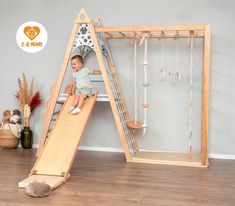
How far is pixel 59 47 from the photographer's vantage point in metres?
5.20

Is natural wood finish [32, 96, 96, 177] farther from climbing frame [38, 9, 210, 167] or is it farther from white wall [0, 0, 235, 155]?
white wall [0, 0, 235, 155]

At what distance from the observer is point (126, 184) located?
3471 millimetres

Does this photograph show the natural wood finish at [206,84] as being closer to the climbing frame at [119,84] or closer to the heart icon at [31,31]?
the climbing frame at [119,84]

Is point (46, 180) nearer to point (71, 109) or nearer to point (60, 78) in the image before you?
point (71, 109)

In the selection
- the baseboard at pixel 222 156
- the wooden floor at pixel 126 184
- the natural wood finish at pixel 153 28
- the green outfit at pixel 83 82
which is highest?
the natural wood finish at pixel 153 28

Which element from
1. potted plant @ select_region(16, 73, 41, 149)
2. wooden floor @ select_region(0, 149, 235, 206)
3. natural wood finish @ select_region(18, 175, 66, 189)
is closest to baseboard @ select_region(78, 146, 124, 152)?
wooden floor @ select_region(0, 149, 235, 206)

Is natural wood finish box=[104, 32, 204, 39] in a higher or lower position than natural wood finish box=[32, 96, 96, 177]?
higher

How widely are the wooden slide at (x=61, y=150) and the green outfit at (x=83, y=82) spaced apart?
122 mm

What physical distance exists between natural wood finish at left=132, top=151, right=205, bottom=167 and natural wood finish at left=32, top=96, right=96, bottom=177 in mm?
872

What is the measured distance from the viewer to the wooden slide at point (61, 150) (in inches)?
139

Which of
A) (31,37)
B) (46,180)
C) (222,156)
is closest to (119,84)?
(31,37)

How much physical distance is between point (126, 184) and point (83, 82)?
148cm

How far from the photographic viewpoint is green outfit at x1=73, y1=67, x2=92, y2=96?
4.41 metres

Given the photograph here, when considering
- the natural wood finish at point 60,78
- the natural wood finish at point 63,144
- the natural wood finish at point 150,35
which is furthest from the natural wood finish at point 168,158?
the natural wood finish at point 150,35
